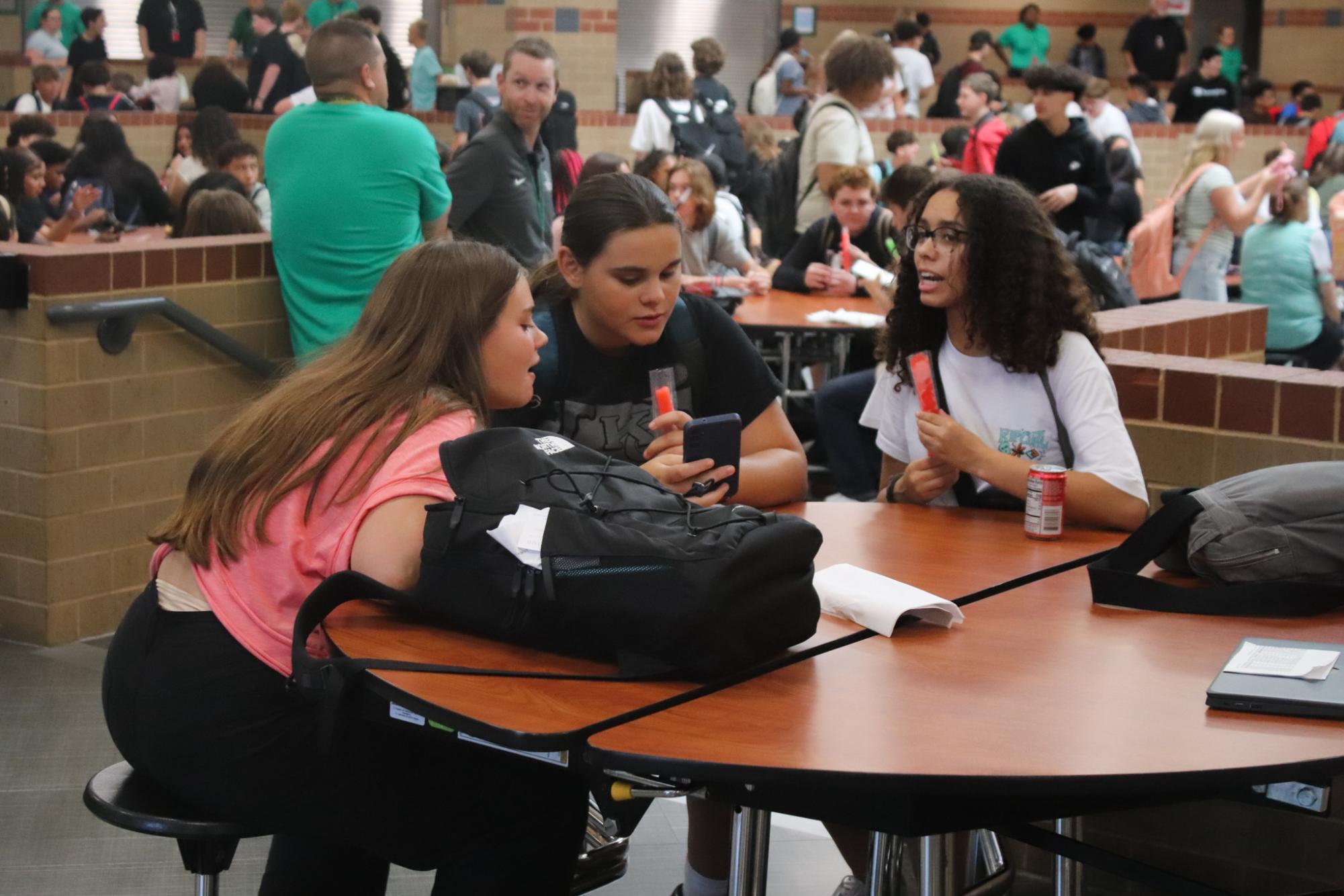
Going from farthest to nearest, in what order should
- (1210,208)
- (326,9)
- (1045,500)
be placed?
(326,9), (1210,208), (1045,500)

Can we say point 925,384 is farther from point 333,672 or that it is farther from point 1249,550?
point 333,672

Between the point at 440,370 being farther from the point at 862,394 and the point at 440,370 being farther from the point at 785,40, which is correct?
the point at 785,40

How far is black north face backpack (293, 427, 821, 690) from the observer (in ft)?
6.03

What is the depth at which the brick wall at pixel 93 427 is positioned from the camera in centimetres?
420

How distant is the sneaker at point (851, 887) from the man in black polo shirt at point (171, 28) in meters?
13.5

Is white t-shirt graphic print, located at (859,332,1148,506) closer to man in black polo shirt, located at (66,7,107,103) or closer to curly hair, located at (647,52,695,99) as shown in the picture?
curly hair, located at (647,52,695,99)

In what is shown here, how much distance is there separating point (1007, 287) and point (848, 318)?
8.73 ft

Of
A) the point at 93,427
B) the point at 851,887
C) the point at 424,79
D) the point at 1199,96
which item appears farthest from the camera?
the point at 1199,96

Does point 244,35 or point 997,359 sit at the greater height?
point 244,35

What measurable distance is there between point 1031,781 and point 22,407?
3.37 m

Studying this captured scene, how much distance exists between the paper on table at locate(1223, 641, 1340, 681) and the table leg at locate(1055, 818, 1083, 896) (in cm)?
62

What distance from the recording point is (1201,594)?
2.27m

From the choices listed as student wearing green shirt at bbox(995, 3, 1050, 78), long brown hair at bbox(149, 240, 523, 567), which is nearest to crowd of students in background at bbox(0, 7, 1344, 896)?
long brown hair at bbox(149, 240, 523, 567)

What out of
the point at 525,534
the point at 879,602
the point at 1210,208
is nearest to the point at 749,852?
the point at 879,602
